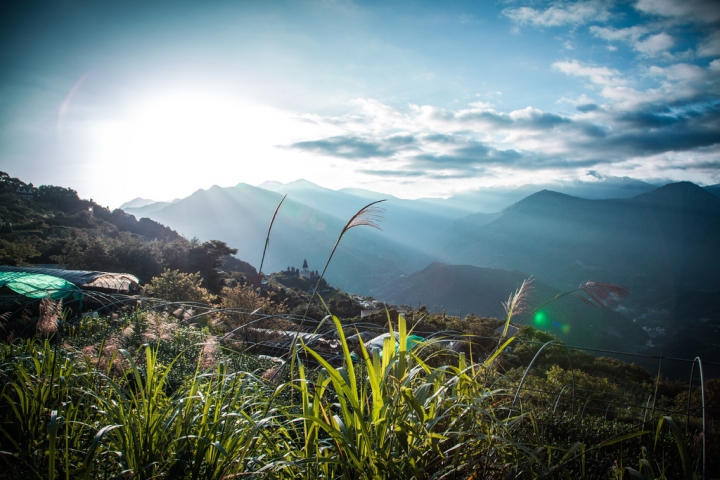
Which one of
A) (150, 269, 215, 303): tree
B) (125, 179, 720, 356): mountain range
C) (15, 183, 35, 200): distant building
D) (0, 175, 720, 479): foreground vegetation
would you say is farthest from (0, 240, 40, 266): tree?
(125, 179, 720, 356): mountain range

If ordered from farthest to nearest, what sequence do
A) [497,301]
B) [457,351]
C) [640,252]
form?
[640,252], [497,301], [457,351]

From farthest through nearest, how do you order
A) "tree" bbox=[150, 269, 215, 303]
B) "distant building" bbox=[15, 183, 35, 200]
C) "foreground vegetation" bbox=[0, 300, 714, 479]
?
1. "distant building" bbox=[15, 183, 35, 200]
2. "tree" bbox=[150, 269, 215, 303]
3. "foreground vegetation" bbox=[0, 300, 714, 479]

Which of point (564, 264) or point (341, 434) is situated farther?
point (564, 264)

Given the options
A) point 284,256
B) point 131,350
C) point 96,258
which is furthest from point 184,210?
point 131,350

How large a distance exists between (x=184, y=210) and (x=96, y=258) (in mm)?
201067

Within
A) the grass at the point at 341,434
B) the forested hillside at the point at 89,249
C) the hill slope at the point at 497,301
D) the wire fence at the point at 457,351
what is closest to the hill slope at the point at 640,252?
the hill slope at the point at 497,301

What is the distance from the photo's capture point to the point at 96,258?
17.4m

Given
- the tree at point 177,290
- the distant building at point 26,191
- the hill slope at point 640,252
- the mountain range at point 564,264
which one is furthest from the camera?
the hill slope at point 640,252

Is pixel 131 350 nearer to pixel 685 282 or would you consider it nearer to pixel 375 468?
pixel 375 468

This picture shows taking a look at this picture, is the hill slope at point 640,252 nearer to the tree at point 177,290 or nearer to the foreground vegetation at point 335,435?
the tree at point 177,290

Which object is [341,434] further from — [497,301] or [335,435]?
[497,301]

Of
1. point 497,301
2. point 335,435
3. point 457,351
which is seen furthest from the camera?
point 497,301

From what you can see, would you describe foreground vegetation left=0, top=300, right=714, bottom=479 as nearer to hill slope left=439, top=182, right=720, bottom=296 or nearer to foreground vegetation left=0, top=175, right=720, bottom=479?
foreground vegetation left=0, top=175, right=720, bottom=479

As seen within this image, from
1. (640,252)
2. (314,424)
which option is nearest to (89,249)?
(314,424)
